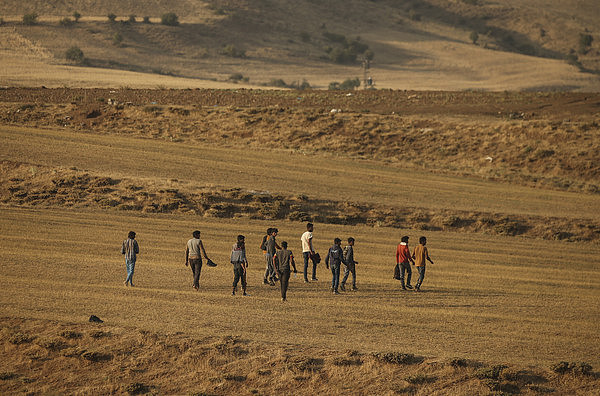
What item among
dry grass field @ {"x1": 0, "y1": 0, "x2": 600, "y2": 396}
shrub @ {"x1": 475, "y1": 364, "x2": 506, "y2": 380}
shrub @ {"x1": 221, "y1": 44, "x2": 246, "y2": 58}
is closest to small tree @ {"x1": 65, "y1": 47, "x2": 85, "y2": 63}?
dry grass field @ {"x1": 0, "y1": 0, "x2": 600, "y2": 396}

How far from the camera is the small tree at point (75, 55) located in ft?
362

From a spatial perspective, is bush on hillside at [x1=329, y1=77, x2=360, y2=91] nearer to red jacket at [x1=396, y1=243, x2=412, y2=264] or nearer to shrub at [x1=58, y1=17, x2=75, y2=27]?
shrub at [x1=58, y1=17, x2=75, y2=27]

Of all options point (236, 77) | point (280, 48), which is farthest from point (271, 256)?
point (280, 48)

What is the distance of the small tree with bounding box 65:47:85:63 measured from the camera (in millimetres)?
110438

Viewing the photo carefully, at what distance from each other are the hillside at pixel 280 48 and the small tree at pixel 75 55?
1357mm

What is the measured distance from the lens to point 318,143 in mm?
55312

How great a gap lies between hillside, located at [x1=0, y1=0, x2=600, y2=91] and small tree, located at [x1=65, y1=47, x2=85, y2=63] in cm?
136

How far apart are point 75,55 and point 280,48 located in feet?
158

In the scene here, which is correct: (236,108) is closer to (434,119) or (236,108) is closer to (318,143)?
(318,143)

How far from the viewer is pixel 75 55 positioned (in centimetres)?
11112

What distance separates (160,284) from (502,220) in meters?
19.0

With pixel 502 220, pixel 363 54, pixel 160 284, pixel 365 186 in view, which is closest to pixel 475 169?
pixel 365 186

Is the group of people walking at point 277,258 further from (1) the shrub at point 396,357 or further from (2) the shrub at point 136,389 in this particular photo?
(2) the shrub at point 136,389

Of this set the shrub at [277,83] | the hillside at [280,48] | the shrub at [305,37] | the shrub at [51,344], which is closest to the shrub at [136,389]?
the shrub at [51,344]
